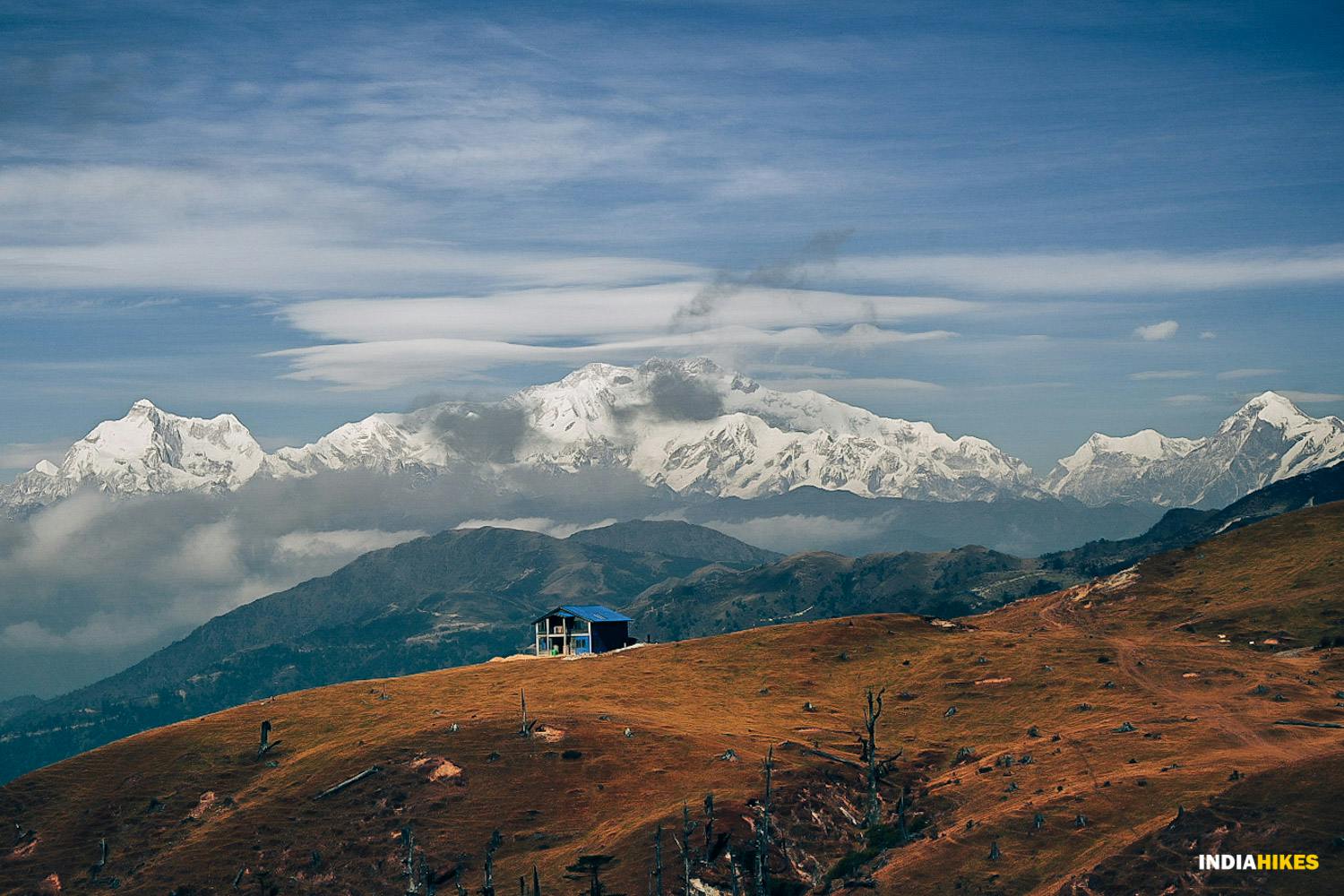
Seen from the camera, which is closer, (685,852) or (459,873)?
(685,852)

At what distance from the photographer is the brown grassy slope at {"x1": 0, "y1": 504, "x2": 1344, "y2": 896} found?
111 metres

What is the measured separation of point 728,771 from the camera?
13612 cm

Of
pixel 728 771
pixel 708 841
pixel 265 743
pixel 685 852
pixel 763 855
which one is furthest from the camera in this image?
pixel 265 743

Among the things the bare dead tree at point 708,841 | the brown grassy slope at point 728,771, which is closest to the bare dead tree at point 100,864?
the brown grassy slope at point 728,771

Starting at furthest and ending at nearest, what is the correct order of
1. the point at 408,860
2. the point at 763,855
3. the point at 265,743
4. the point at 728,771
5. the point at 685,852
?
the point at 265,743 < the point at 728,771 < the point at 408,860 < the point at 763,855 < the point at 685,852

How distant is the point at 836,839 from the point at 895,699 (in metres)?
50.2

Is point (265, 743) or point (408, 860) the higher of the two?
point (265, 743)

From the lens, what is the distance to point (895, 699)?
567ft

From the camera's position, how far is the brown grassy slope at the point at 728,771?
111188mm

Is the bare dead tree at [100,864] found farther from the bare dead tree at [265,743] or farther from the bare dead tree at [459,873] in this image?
the bare dead tree at [459,873]

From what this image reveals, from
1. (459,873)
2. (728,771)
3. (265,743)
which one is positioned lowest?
(459,873)

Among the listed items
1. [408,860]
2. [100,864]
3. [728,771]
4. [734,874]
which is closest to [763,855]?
[734,874]

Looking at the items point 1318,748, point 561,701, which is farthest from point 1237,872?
point 561,701

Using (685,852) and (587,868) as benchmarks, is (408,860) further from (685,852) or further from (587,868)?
(685,852)
